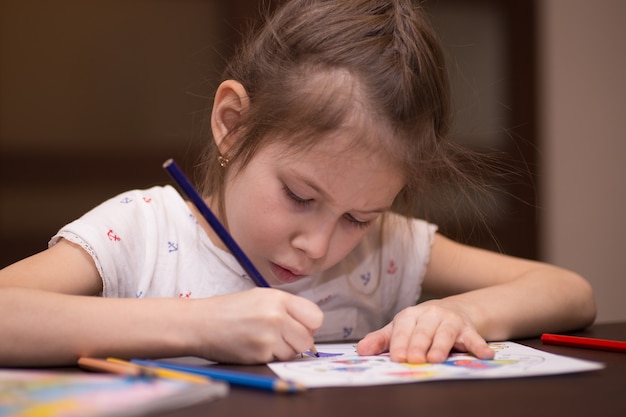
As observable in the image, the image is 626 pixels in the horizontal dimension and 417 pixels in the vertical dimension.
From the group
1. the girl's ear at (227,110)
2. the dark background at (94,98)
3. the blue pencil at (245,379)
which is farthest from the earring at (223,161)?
the dark background at (94,98)

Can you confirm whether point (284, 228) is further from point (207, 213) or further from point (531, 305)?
point (531, 305)

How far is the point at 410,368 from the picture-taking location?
0.63 m

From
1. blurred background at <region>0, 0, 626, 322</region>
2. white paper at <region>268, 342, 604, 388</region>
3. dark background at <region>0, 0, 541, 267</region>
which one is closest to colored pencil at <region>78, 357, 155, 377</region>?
white paper at <region>268, 342, 604, 388</region>

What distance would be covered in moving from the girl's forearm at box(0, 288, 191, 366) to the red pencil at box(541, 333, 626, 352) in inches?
15.6

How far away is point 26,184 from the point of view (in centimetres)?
166

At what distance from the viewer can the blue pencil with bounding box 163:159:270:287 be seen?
68cm

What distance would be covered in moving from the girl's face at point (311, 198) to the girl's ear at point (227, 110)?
0.06 m

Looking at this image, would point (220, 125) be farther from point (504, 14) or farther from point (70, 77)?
point (504, 14)

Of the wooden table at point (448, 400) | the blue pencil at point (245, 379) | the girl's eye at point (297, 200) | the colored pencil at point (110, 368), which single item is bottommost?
the wooden table at point (448, 400)

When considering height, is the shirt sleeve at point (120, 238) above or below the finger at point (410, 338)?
above

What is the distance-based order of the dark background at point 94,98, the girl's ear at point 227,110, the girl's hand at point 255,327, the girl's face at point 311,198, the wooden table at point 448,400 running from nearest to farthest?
the wooden table at point 448,400
the girl's hand at point 255,327
the girl's face at point 311,198
the girl's ear at point 227,110
the dark background at point 94,98

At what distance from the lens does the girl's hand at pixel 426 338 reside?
2.22 ft

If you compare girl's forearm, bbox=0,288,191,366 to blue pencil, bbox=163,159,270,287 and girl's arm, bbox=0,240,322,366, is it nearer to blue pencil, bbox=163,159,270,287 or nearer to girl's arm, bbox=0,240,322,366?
girl's arm, bbox=0,240,322,366

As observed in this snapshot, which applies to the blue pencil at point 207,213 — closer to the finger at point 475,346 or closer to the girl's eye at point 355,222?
the girl's eye at point 355,222
